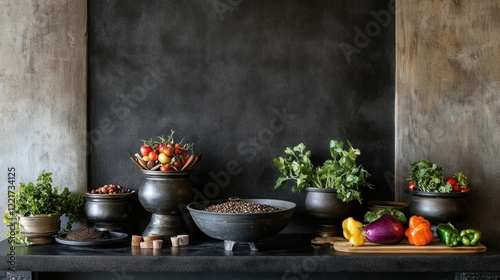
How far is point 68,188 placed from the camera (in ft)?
11.3

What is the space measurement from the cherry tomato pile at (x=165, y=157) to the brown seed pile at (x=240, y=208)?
13.6 inches

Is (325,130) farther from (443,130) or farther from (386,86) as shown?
(443,130)

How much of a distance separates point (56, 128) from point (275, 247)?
1.71 m

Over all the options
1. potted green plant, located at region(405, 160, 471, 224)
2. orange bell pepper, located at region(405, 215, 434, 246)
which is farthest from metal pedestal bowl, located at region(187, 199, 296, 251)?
potted green plant, located at region(405, 160, 471, 224)

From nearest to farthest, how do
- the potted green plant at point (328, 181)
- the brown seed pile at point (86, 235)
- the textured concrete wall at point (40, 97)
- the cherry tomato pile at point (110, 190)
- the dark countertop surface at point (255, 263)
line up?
1. the dark countertop surface at point (255, 263)
2. the brown seed pile at point (86, 235)
3. the potted green plant at point (328, 181)
4. the cherry tomato pile at point (110, 190)
5. the textured concrete wall at point (40, 97)

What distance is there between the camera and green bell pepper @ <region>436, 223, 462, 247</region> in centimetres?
295

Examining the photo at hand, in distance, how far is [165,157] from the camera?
10.4 ft

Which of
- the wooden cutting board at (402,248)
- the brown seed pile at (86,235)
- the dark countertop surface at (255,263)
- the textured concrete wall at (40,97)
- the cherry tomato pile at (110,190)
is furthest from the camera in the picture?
the textured concrete wall at (40,97)

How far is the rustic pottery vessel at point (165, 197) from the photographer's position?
124 inches

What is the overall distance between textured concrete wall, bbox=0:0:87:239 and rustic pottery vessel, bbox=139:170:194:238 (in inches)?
23.0

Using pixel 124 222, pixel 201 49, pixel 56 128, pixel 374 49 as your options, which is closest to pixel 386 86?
pixel 374 49

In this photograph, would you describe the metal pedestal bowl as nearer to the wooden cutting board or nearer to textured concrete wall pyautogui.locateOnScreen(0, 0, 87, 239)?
the wooden cutting board

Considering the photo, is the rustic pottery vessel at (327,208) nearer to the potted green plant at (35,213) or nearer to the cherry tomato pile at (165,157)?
the cherry tomato pile at (165,157)

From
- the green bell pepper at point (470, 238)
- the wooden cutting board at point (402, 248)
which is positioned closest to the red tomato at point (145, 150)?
the wooden cutting board at point (402, 248)
